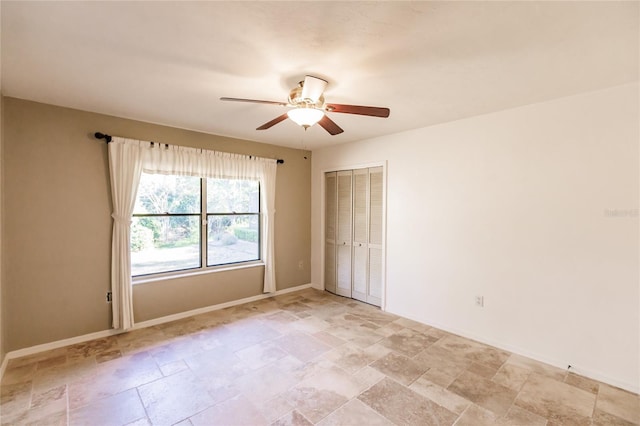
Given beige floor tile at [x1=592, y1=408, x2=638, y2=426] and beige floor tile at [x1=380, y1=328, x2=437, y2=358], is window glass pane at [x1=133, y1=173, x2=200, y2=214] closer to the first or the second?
beige floor tile at [x1=380, y1=328, x2=437, y2=358]

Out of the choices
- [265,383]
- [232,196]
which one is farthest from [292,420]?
[232,196]

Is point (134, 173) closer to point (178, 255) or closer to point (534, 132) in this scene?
point (178, 255)

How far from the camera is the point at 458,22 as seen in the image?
163cm

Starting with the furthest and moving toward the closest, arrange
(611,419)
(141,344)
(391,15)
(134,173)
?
(134,173) → (141,344) → (611,419) → (391,15)

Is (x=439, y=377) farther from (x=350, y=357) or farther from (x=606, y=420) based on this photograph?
(x=606, y=420)

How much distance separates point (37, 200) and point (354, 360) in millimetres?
3602

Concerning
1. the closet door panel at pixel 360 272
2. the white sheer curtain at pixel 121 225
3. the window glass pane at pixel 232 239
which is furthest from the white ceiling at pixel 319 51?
the closet door panel at pixel 360 272

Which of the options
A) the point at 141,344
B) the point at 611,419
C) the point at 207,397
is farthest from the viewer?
the point at 141,344

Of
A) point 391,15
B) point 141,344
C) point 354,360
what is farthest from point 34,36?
point 354,360

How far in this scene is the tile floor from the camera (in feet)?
6.79

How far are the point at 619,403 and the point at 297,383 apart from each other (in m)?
2.54

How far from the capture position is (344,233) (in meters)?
4.82

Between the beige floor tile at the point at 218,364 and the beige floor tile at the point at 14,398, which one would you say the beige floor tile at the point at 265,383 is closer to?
the beige floor tile at the point at 218,364

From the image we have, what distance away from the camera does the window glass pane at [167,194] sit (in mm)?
3633
